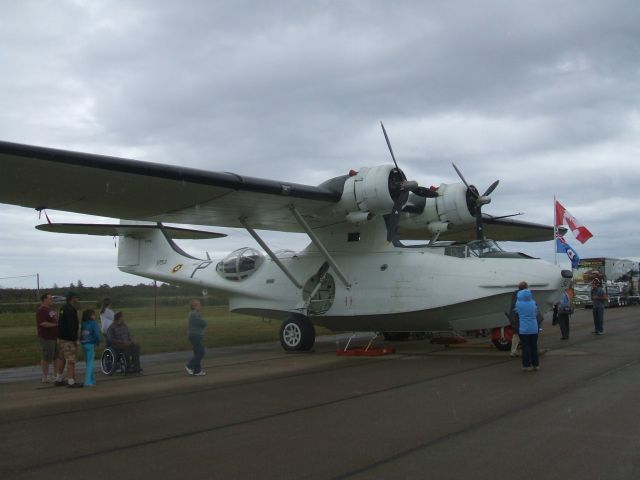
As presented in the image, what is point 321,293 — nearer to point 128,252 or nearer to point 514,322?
point 514,322

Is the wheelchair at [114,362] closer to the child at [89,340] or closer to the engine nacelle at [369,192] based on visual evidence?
the child at [89,340]

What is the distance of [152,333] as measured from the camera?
23297 millimetres

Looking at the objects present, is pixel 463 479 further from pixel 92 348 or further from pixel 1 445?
pixel 92 348

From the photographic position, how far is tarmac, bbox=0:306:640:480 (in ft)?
18.0

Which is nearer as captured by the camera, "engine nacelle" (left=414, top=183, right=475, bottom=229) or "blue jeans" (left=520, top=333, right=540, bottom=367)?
"blue jeans" (left=520, top=333, right=540, bottom=367)

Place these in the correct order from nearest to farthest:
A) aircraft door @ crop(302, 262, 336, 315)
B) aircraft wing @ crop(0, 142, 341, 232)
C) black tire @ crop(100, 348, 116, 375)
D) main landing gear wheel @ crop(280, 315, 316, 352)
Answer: aircraft wing @ crop(0, 142, 341, 232)
black tire @ crop(100, 348, 116, 375)
main landing gear wheel @ crop(280, 315, 316, 352)
aircraft door @ crop(302, 262, 336, 315)

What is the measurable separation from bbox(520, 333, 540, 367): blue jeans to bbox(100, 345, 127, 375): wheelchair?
26.2ft

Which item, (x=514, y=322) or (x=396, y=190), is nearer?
(x=514, y=322)

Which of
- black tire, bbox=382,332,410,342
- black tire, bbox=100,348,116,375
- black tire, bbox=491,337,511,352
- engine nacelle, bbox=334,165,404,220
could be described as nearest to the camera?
black tire, bbox=100,348,116,375

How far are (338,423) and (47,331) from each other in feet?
22.5

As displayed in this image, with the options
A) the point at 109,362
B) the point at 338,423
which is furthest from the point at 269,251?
the point at 338,423

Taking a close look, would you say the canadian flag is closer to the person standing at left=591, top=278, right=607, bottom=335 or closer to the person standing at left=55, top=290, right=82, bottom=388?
the person standing at left=591, top=278, right=607, bottom=335

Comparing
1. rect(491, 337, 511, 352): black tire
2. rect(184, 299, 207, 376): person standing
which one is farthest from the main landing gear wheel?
rect(491, 337, 511, 352): black tire

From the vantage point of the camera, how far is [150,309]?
26.9 metres
